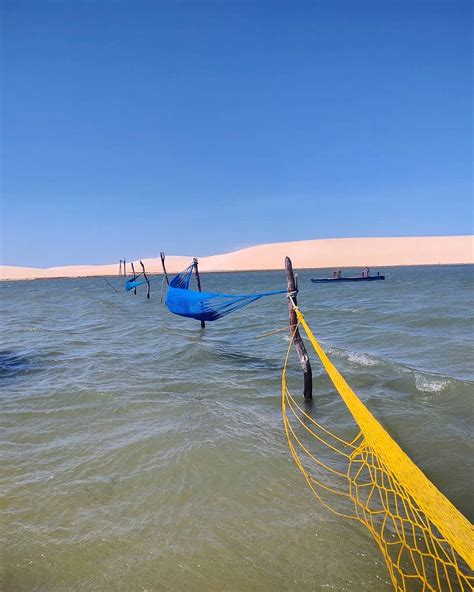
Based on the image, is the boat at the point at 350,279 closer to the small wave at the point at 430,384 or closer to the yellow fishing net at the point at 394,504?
the small wave at the point at 430,384

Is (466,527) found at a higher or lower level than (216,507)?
higher

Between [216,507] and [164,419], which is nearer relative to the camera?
[216,507]

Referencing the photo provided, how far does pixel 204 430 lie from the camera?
21.4ft

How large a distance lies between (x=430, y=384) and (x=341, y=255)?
358 feet

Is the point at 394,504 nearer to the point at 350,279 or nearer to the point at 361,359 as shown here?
the point at 361,359

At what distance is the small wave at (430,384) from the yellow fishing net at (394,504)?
318 cm

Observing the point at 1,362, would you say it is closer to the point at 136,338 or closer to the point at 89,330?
the point at 136,338

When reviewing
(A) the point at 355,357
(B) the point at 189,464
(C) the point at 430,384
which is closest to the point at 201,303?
(A) the point at 355,357

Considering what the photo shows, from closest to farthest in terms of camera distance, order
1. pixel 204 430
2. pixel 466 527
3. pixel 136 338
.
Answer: pixel 466 527, pixel 204 430, pixel 136 338

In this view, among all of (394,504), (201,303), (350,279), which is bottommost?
(394,504)

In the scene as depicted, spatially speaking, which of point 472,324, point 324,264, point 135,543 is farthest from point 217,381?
point 324,264

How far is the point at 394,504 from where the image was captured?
187 inches

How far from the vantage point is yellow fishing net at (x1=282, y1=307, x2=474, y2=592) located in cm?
338

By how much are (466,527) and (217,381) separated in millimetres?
6650
